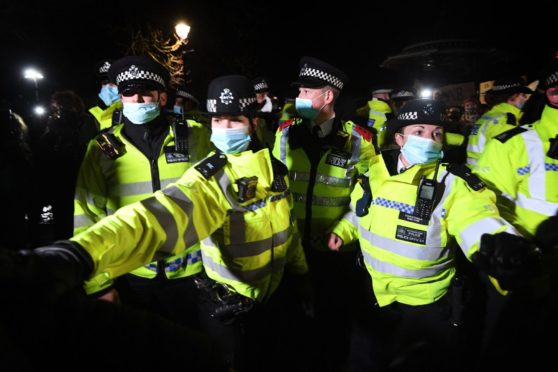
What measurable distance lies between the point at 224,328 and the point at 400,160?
1.76 meters

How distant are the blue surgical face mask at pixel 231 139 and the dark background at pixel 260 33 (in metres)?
12.0

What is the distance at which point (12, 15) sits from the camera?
12859 mm

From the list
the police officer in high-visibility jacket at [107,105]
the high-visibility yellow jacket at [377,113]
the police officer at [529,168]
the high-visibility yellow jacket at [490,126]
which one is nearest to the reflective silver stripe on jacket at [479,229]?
the police officer at [529,168]

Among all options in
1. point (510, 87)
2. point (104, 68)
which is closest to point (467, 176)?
point (510, 87)

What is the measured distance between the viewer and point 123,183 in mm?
2549

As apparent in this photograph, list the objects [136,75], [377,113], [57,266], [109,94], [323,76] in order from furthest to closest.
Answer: [377,113]
[109,94]
[323,76]
[136,75]
[57,266]

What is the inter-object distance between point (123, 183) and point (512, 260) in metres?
2.43

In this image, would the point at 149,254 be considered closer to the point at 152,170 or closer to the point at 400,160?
the point at 152,170

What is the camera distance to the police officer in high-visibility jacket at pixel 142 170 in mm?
2543

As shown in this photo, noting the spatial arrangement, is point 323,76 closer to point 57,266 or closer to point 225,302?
point 225,302

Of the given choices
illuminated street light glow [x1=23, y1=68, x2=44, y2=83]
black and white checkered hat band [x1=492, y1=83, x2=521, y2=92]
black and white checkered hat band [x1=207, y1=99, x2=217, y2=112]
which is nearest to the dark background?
illuminated street light glow [x1=23, y1=68, x2=44, y2=83]

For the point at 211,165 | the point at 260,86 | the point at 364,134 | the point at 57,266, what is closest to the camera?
the point at 57,266

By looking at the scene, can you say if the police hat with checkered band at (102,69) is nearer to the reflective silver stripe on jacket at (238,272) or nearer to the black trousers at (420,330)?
the reflective silver stripe on jacket at (238,272)

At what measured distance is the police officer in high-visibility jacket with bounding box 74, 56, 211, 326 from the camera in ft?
8.34
